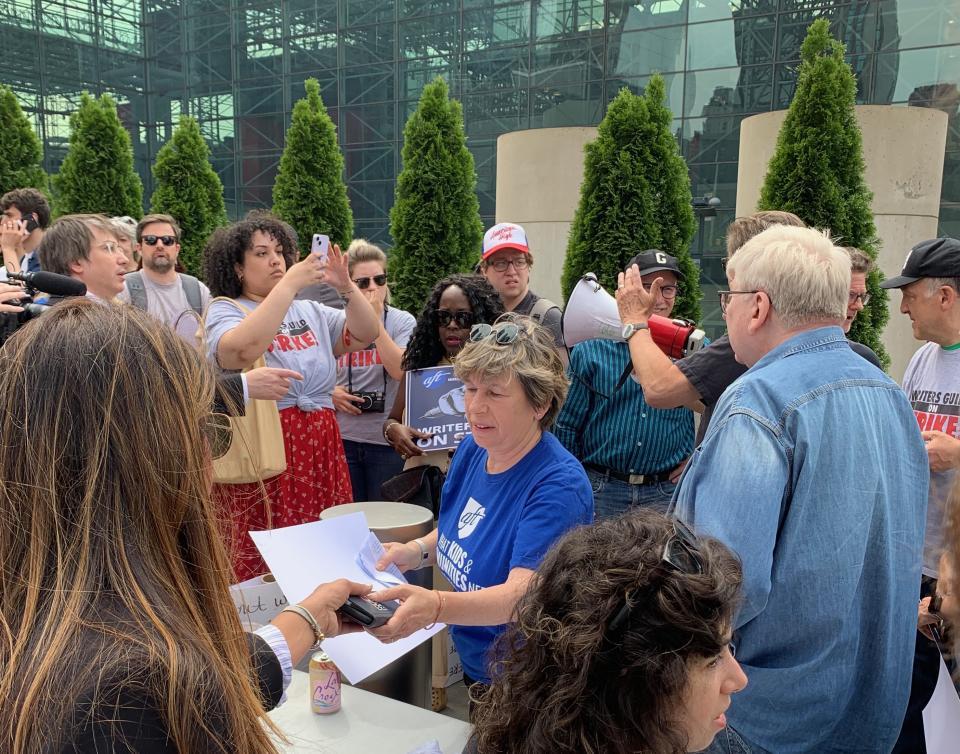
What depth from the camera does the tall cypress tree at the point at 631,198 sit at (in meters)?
8.10

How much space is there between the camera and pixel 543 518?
2.04 metres

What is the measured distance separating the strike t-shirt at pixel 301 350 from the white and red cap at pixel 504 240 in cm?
126

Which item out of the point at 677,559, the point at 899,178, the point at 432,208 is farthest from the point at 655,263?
the point at 899,178

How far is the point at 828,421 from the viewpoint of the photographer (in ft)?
5.71

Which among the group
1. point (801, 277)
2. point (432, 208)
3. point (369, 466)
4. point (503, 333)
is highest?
point (432, 208)

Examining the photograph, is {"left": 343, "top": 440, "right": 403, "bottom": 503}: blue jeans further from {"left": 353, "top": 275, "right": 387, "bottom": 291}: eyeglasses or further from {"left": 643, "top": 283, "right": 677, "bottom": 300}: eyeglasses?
{"left": 643, "top": 283, "right": 677, "bottom": 300}: eyeglasses

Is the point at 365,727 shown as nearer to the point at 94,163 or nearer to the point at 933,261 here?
the point at 933,261

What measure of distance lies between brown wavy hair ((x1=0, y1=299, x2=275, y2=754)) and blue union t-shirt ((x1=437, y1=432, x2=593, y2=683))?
1.07 metres

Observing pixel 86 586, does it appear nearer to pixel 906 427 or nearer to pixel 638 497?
pixel 906 427

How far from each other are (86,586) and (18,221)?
529 centimetres

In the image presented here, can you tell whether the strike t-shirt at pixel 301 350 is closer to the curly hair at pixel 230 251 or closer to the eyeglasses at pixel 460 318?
the curly hair at pixel 230 251

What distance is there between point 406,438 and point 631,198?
210 inches

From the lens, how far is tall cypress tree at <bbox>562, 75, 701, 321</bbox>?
319 inches

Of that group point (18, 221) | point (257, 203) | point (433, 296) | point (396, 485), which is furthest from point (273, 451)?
point (257, 203)
